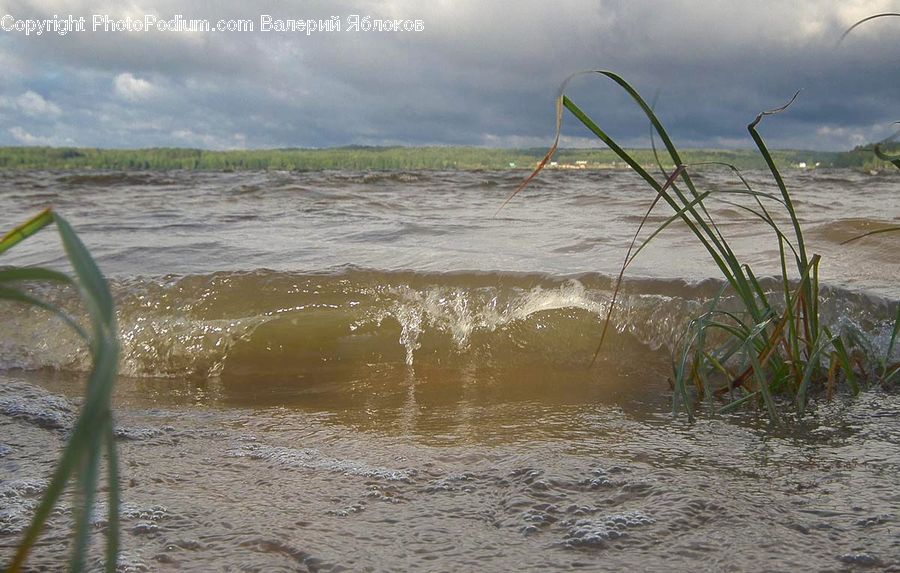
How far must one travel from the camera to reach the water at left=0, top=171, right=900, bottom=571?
1432mm

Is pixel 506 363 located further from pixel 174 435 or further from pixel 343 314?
pixel 174 435

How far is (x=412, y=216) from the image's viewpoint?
26.2 feet

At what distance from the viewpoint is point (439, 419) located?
2.43m

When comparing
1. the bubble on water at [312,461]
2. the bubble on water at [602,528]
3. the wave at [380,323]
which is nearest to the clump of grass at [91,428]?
the bubble on water at [602,528]

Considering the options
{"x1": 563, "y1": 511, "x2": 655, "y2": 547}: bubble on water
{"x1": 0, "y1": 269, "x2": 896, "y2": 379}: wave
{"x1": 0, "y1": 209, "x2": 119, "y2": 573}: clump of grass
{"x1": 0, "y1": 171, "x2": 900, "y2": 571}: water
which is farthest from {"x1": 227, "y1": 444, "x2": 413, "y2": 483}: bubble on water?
{"x1": 0, "y1": 209, "x2": 119, "y2": 573}: clump of grass

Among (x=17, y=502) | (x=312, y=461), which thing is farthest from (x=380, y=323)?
(x=17, y=502)

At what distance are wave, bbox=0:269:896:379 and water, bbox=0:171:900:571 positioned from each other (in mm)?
11

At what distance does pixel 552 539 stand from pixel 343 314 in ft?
7.26

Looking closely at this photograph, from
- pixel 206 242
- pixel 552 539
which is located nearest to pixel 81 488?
pixel 552 539

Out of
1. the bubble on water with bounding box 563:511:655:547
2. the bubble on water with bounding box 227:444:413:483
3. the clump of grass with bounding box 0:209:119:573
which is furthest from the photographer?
the bubble on water with bounding box 227:444:413:483

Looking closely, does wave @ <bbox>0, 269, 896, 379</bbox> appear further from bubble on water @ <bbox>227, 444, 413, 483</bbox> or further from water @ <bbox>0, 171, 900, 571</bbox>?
bubble on water @ <bbox>227, 444, 413, 483</bbox>

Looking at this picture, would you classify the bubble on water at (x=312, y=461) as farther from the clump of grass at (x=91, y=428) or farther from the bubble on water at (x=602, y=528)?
the clump of grass at (x=91, y=428)

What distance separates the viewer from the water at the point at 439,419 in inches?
56.4

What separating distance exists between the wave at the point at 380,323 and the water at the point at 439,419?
11 mm
